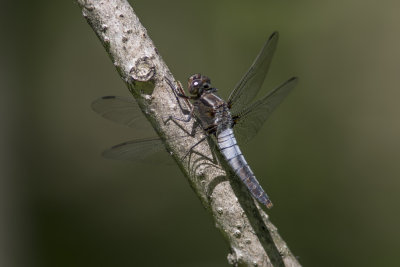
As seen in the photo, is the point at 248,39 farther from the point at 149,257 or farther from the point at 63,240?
the point at 63,240

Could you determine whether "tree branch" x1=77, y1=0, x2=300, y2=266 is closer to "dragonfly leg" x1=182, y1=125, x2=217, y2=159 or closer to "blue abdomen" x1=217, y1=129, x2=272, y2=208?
"dragonfly leg" x1=182, y1=125, x2=217, y2=159

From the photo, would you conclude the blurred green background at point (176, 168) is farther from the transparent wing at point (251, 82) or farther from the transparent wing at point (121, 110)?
the transparent wing at point (121, 110)

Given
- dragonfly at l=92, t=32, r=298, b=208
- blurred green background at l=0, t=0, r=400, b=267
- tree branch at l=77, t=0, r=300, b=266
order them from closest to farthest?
tree branch at l=77, t=0, r=300, b=266
dragonfly at l=92, t=32, r=298, b=208
blurred green background at l=0, t=0, r=400, b=267

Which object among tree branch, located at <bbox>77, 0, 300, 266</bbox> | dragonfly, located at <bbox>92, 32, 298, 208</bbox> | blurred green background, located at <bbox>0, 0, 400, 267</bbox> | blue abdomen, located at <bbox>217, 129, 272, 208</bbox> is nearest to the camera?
tree branch, located at <bbox>77, 0, 300, 266</bbox>

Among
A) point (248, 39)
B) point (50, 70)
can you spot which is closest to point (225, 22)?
point (248, 39)

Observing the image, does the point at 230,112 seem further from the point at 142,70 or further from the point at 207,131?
the point at 142,70

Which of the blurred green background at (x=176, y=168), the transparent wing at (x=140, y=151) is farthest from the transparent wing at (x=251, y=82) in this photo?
the blurred green background at (x=176, y=168)

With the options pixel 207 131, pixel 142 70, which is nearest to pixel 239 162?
pixel 207 131

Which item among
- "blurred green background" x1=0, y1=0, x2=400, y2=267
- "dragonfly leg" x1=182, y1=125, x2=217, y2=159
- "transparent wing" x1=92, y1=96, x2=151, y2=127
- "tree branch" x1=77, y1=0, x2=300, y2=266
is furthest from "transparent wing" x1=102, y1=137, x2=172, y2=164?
"blurred green background" x1=0, y1=0, x2=400, y2=267
